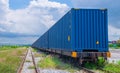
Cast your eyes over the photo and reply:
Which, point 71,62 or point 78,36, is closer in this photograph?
point 78,36

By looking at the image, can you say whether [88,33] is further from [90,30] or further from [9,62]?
[9,62]

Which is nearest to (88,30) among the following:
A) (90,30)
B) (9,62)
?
(90,30)

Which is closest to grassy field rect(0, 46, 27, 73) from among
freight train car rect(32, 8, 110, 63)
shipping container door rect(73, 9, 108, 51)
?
freight train car rect(32, 8, 110, 63)

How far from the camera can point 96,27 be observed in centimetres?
1822

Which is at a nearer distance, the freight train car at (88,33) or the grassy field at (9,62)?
the freight train car at (88,33)

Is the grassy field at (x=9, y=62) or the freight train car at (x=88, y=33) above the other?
the freight train car at (x=88, y=33)

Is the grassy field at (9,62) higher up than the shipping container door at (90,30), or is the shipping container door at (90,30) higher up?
the shipping container door at (90,30)

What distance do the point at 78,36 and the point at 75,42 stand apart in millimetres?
397

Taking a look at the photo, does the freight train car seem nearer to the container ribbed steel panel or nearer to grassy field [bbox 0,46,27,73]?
the container ribbed steel panel

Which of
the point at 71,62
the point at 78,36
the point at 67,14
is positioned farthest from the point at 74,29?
the point at 71,62

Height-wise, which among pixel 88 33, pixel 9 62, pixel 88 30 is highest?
pixel 88 30

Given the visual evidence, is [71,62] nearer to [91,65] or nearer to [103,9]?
[91,65]

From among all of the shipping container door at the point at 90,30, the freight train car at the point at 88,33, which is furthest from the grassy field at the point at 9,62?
the shipping container door at the point at 90,30

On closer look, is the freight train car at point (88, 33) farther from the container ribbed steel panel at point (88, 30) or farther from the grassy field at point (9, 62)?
the grassy field at point (9, 62)
